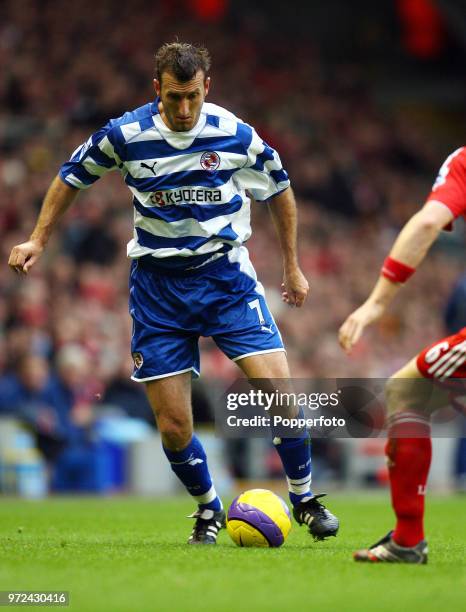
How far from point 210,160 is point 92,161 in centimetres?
67

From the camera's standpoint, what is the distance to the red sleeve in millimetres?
5656

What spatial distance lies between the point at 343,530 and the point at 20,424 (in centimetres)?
614

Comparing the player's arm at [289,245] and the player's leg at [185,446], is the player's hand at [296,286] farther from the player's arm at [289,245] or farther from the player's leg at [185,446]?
the player's leg at [185,446]

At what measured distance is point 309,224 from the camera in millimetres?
21328

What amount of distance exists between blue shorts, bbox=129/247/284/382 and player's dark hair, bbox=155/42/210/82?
1064 millimetres

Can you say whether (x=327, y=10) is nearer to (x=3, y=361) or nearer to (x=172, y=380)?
(x=3, y=361)

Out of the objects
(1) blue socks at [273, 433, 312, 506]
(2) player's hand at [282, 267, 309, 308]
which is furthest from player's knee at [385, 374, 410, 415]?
(2) player's hand at [282, 267, 309, 308]

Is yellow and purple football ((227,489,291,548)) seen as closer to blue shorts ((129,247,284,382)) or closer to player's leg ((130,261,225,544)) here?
player's leg ((130,261,225,544))

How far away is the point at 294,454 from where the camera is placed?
7.27 metres

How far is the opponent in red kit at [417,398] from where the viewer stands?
18.3ft

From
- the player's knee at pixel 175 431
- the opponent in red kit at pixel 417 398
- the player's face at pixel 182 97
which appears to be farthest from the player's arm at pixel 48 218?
the opponent in red kit at pixel 417 398

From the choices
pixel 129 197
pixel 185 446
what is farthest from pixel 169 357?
pixel 129 197

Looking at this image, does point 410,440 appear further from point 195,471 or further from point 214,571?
point 195,471

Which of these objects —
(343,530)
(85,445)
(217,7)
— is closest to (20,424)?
(85,445)
